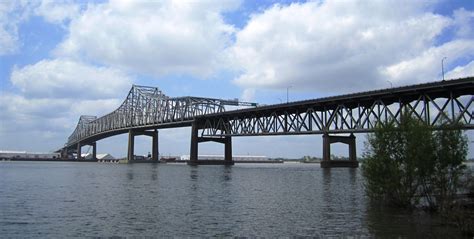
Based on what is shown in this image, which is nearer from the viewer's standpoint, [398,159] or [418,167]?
[418,167]

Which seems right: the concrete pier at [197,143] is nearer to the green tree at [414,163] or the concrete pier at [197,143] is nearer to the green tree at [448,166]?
the green tree at [414,163]

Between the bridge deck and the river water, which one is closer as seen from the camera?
the river water

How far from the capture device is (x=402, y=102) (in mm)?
95625

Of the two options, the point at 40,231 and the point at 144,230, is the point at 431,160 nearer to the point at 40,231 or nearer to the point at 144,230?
the point at 144,230

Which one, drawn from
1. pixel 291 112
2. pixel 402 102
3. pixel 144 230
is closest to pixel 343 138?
pixel 291 112

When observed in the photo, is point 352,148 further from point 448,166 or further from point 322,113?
point 448,166

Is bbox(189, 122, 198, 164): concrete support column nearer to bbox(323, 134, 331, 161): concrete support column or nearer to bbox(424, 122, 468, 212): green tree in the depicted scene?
bbox(323, 134, 331, 161): concrete support column

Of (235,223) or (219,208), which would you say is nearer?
(235,223)

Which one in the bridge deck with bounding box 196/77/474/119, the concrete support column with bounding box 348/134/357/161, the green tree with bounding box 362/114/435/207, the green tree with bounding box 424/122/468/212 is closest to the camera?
the green tree with bounding box 424/122/468/212

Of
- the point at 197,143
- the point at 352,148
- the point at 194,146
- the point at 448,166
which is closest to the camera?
the point at 448,166

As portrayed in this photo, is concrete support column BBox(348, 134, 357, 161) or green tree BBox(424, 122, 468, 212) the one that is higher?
concrete support column BBox(348, 134, 357, 161)

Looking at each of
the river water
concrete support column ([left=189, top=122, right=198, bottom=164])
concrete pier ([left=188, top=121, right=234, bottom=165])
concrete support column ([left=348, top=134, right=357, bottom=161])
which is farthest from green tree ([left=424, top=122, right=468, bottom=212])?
concrete support column ([left=189, top=122, right=198, bottom=164])

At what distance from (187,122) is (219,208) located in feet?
474

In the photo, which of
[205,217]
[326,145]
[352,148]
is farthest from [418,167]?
[352,148]
